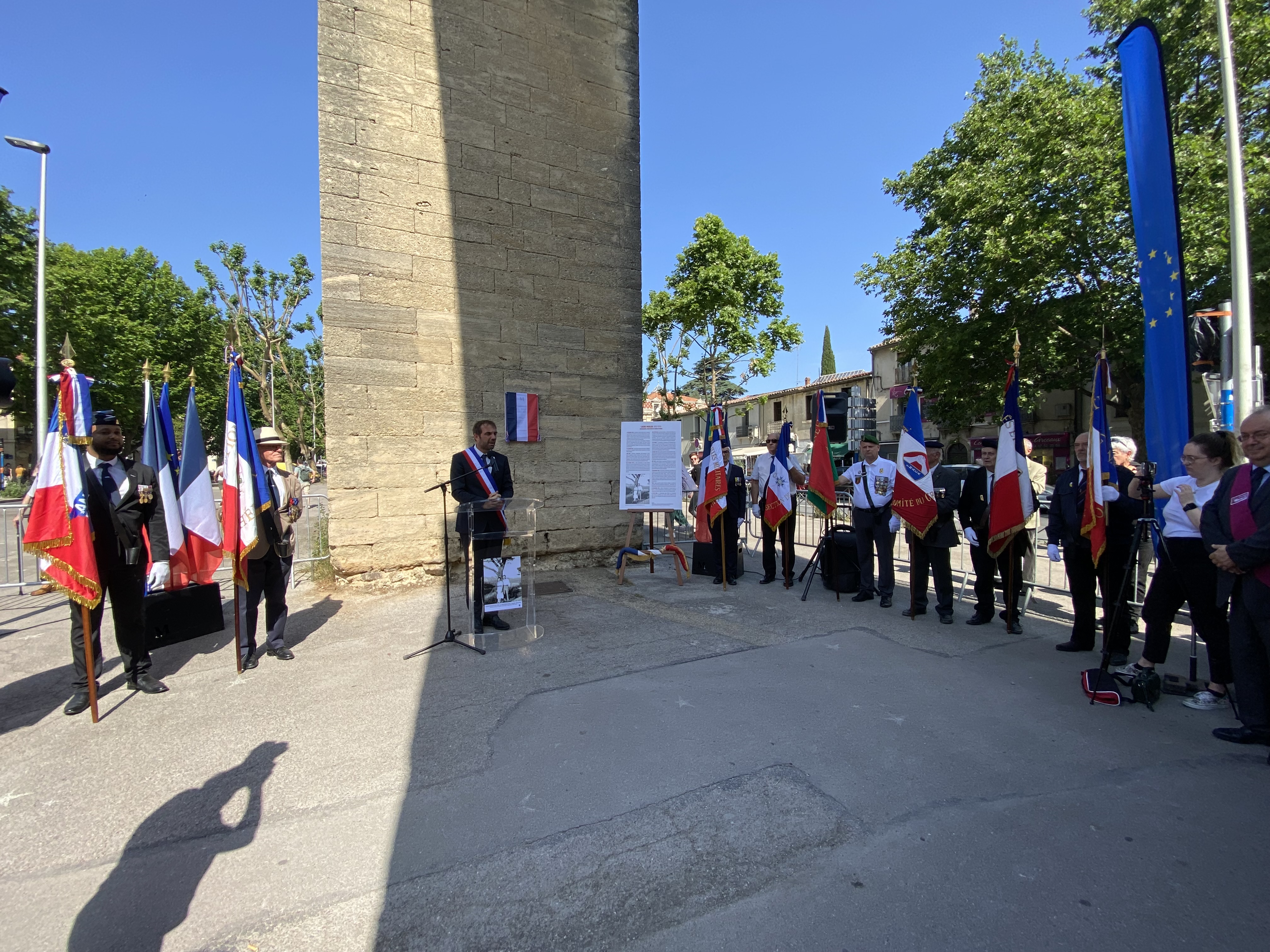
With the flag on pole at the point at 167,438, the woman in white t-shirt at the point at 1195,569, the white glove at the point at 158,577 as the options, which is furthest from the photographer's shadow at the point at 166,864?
the woman in white t-shirt at the point at 1195,569

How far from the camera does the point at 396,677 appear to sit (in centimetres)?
482

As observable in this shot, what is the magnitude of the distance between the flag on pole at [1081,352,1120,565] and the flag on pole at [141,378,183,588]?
719 centimetres

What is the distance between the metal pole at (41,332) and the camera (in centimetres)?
1358

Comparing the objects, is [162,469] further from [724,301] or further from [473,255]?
[724,301]

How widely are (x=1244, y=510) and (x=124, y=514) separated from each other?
23.8ft

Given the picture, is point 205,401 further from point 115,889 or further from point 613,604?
point 115,889

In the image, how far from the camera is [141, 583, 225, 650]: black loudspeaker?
17.5ft

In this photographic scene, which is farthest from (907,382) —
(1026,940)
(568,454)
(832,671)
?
(1026,940)

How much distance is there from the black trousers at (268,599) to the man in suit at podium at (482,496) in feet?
5.11

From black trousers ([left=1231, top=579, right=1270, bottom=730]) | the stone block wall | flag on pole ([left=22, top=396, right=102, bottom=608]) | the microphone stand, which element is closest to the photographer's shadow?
flag on pole ([left=22, top=396, right=102, bottom=608])

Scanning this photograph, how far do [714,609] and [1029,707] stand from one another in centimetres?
314

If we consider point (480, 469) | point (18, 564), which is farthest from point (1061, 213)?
point (18, 564)

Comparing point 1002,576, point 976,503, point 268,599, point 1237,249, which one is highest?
point 1237,249

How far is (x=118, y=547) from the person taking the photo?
14.7ft
